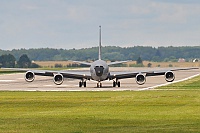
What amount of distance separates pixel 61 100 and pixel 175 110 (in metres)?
11.8

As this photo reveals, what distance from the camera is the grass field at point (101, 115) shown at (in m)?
30.1

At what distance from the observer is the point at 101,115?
36375 millimetres

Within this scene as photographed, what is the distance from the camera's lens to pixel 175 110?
39562 millimetres

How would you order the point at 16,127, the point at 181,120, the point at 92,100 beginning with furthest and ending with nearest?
the point at 92,100, the point at 181,120, the point at 16,127

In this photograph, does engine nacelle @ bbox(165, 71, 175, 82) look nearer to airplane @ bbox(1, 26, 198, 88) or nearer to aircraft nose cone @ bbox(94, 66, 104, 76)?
airplane @ bbox(1, 26, 198, 88)

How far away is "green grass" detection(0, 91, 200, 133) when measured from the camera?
3015 cm

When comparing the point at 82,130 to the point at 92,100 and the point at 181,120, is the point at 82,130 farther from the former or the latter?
the point at 92,100

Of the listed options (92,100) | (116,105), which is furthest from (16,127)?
(92,100)

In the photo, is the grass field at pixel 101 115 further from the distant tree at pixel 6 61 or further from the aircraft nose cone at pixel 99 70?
the distant tree at pixel 6 61

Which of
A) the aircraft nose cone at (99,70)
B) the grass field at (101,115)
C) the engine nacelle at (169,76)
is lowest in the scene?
the grass field at (101,115)

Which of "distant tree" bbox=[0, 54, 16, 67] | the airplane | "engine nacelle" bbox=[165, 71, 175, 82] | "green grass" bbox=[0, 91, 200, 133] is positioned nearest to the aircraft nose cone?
the airplane

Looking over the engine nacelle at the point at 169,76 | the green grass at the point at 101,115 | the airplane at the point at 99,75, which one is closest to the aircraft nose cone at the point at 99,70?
the airplane at the point at 99,75

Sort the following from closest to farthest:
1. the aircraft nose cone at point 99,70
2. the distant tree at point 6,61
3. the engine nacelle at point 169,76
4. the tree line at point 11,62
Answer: the aircraft nose cone at point 99,70, the engine nacelle at point 169,76, the distant tree at point 6,61, the tree line at point 11,62

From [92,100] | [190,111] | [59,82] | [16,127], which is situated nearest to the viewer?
[16,127]
